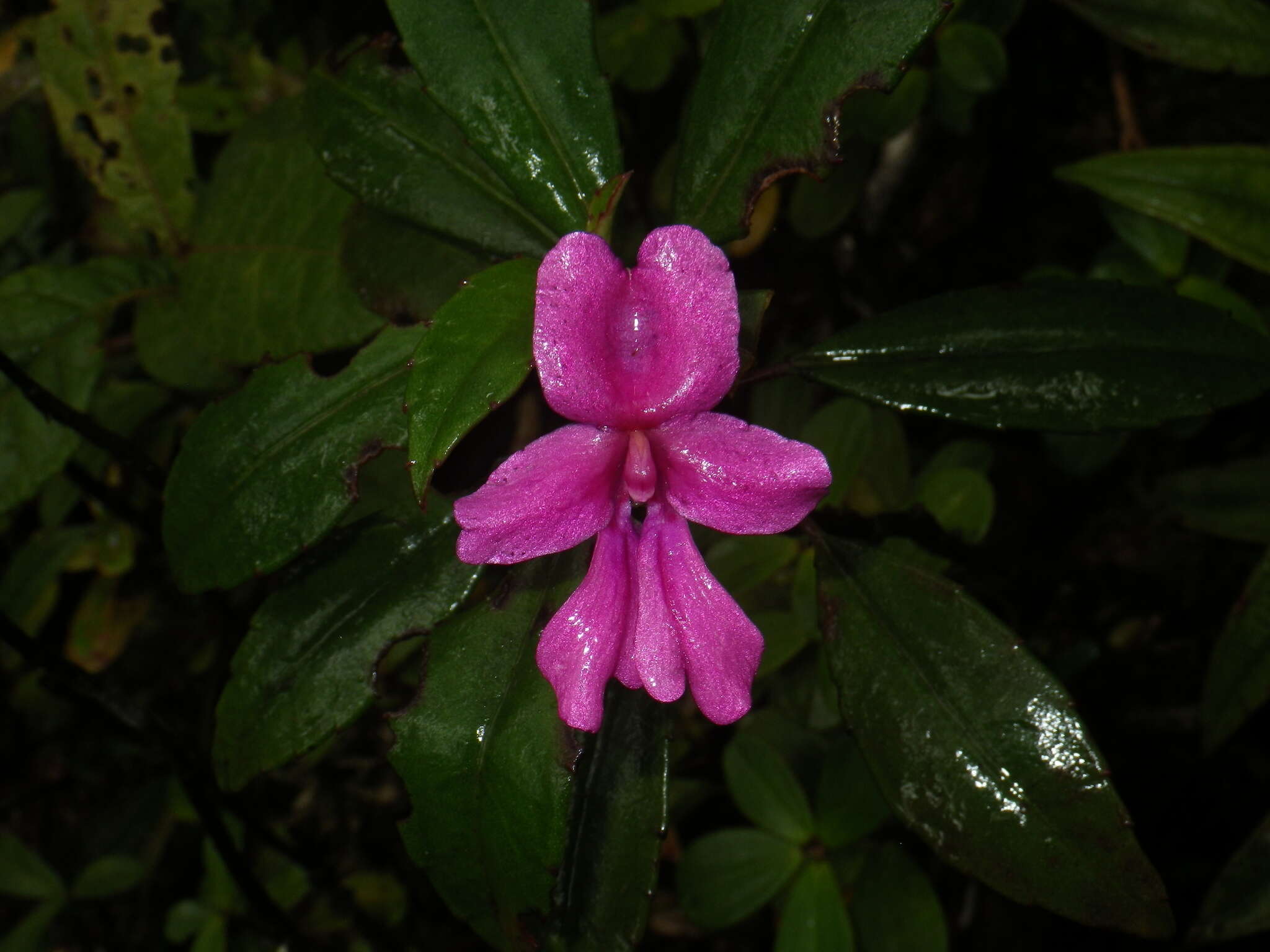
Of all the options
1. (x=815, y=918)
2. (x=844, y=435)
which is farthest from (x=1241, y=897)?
(x=844, y=435)

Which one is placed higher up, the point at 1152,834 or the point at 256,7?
the point at 256,7

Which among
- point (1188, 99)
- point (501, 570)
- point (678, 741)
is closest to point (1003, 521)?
point (678, 741)

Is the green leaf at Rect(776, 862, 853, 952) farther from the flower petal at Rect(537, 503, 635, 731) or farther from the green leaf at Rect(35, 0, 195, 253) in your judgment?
the green leaf at Rect(35, 0, 195, 253)

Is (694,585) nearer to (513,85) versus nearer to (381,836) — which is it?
(513,85)

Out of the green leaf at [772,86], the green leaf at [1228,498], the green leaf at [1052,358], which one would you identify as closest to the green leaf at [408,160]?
the green leaf at [772,86]

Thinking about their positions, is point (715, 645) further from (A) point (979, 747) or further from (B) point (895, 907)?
(B) point (895, 907)

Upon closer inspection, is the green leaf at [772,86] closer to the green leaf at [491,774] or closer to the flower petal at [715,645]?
the flower petal at [715,645]

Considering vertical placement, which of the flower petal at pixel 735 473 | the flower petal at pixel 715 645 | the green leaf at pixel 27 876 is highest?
the flower petal at pixel 735 473

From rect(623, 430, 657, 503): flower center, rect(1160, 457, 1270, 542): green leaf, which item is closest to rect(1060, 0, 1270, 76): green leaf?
rect(1160, 457, 1270, 542): green leaf
